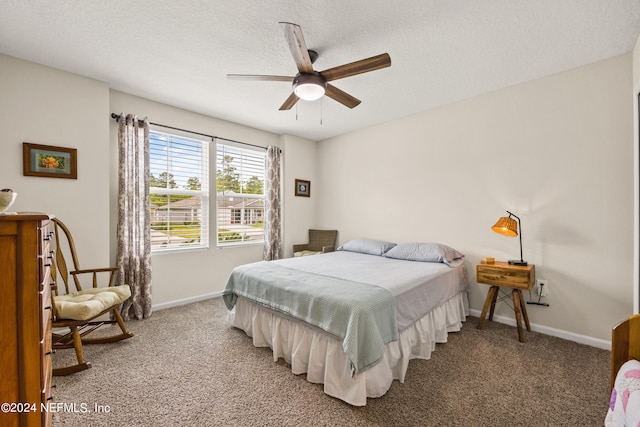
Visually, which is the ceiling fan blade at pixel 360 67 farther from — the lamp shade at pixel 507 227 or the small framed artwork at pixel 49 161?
the small framed artwork at pixel 49 161

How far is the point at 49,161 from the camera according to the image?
2.63 metres

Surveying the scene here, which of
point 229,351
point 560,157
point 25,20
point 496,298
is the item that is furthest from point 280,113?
point 496,298

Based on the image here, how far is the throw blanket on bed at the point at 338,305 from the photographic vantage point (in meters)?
1.74

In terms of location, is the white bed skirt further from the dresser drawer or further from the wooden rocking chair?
the wooden rocking chair

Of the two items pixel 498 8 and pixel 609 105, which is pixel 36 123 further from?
pixel 609 105

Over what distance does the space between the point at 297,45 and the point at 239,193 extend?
2855mm

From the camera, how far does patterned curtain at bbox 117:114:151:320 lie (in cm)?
310

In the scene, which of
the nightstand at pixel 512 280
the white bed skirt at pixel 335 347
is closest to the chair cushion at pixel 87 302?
the white bed skirt at pixel 335 347

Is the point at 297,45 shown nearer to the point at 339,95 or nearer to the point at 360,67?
the point at 360,67

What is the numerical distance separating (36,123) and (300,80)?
2.58 m

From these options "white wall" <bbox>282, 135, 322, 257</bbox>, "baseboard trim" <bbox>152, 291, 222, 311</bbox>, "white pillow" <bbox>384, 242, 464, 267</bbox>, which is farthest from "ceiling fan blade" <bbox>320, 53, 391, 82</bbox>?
"baseboard trim" <bbox>152, 291, 222, 311</bbox>

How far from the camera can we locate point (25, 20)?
1996mm

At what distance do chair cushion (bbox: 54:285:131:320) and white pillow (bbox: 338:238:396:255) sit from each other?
2741 mm

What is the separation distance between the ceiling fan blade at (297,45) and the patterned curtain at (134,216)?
7.51ft
